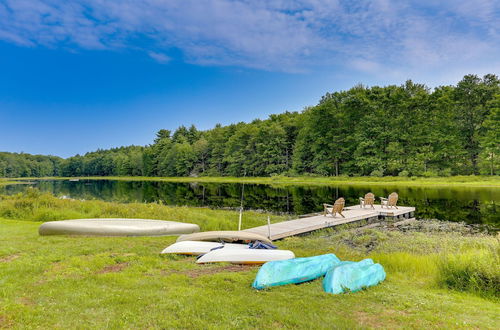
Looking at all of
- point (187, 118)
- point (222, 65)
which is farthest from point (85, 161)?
point (222, 65)

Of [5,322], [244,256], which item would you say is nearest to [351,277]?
[244,256]

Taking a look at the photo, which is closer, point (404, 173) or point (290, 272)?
point (290, 272)

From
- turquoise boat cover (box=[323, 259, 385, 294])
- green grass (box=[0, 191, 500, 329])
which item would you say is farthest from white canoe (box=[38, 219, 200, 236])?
turquoise boat cover (box=[323, 259, 385, 294])

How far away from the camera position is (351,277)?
545 centimetres

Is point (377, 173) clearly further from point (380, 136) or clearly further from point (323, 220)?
point (323, 220)

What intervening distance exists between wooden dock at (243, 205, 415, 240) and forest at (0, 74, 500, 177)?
22250 millimetres

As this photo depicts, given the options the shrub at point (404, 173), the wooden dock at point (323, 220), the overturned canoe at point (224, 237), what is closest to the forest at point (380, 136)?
the shrub at point (404, 173)

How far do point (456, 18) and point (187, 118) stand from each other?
3599 inches

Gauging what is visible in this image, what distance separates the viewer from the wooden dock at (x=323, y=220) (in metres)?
12.1

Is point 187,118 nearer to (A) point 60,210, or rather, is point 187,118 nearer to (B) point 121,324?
(A) point 60,210

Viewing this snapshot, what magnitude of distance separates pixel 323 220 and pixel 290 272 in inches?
370

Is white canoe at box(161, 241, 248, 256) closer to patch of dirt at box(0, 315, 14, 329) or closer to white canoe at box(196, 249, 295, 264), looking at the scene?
white canoe at box(196, 249, 295, 264)

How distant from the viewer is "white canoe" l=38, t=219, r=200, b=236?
10125 millimetres

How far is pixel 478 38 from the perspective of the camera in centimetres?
3256
